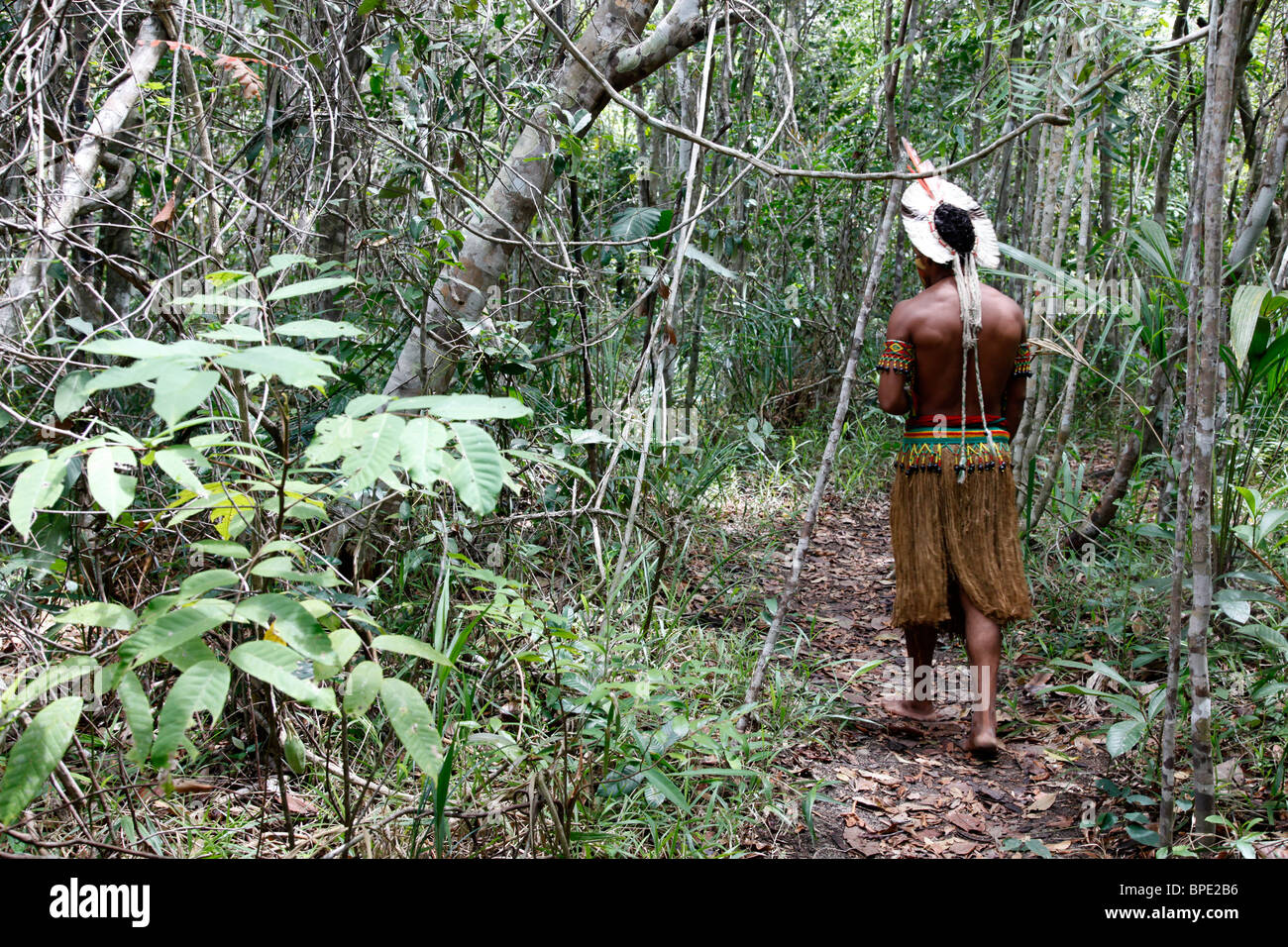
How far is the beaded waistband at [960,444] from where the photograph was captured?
10.4 ft

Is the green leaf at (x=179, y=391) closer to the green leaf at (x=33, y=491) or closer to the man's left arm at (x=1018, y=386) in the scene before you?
the green leaf at (x=33, y=491)

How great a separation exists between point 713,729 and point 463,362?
1588mm

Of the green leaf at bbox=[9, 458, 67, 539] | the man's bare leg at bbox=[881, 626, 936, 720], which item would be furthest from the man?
the green leaf at bbox=[9, 458, 67, 539]

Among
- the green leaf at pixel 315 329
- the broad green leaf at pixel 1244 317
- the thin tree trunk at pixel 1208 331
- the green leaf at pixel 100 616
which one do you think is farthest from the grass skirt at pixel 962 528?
the green leaf at pixel 100 616

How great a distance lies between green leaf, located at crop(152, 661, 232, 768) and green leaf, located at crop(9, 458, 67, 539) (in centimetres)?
32

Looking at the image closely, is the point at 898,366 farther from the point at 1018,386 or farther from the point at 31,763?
the point at 31,763

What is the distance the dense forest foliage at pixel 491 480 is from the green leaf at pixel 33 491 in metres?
0.01

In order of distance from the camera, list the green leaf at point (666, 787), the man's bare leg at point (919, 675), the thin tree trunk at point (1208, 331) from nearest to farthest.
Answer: the thin tree trunk at point (1208, 331) < the green leaf at point (666, 787) < the man's bare leg at point (919, 675)

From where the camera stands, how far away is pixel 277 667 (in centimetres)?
146

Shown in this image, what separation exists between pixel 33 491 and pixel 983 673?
2.78 metres

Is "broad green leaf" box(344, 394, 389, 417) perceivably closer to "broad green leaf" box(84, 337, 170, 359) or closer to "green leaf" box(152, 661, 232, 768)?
"broad green leaf" box(84, 337, 170, 359)

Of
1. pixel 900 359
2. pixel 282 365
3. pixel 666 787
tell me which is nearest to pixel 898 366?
pixel 900 359

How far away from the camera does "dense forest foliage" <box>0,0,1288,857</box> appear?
171cm

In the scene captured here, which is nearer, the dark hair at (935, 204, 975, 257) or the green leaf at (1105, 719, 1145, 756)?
the green leaf at (1105, 719, 1145, 756)
